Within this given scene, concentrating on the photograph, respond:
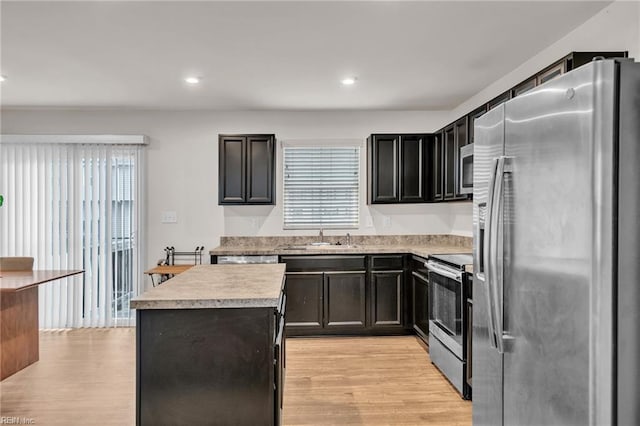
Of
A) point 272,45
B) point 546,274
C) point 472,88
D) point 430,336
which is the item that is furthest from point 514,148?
point 472,88

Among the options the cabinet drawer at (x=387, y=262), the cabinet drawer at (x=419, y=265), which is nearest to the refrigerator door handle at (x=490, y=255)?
the cabinet drawer at (x=419, y=265)

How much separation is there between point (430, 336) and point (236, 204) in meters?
2.47

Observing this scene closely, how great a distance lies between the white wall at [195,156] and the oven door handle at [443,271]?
4.90 ft

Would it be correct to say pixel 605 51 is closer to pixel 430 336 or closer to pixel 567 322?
pixel 567 322

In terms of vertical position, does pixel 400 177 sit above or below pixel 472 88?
below

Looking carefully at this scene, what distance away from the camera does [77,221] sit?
15.7ft

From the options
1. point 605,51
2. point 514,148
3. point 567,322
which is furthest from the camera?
point 605,51

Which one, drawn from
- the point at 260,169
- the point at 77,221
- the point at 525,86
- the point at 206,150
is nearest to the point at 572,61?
the point at 525,86

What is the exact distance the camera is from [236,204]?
14.9 ft

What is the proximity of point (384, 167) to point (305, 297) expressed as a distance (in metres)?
1.71

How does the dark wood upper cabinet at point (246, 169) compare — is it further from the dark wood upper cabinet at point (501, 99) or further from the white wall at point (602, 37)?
the white wall at point (602, 37)

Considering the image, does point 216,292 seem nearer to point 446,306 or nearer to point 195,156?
point 446,306

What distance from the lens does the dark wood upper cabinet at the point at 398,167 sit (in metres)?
4.55

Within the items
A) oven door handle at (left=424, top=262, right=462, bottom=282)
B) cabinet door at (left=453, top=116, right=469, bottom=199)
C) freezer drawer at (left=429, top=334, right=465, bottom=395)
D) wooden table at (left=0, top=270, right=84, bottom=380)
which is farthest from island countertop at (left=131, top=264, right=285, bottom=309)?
cabinet door at (left=453, top=116, right=469, bottom=199)
